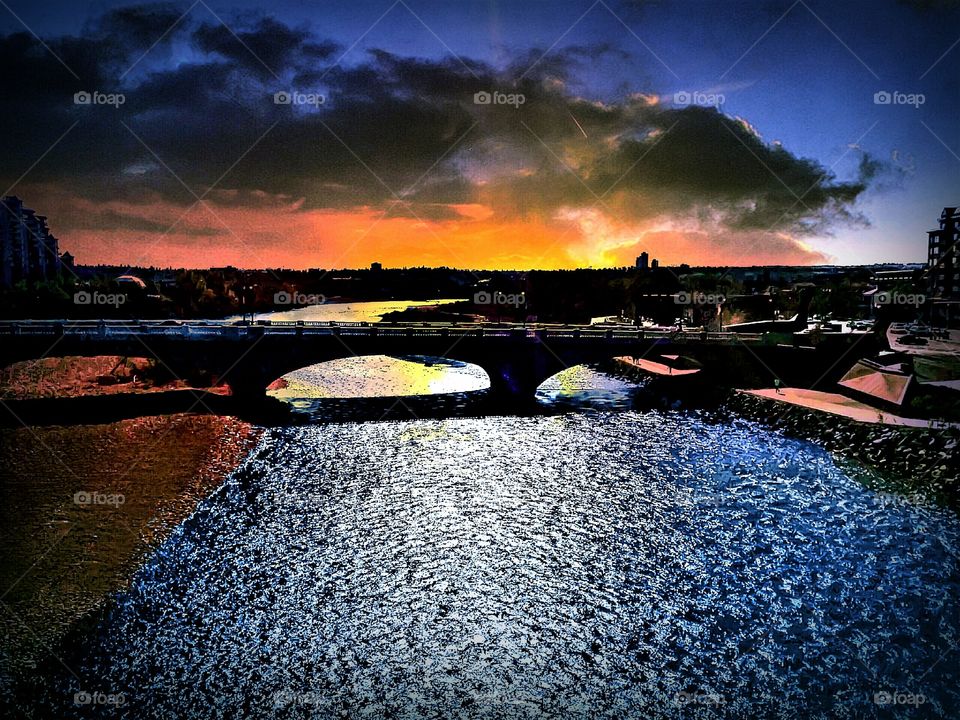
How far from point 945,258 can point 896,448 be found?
2602 inches

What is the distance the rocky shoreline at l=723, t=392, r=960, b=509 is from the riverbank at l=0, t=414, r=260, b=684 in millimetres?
39125

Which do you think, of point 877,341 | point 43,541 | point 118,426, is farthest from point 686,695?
point 877,341

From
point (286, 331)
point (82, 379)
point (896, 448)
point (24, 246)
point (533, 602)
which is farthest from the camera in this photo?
point (24, 246)

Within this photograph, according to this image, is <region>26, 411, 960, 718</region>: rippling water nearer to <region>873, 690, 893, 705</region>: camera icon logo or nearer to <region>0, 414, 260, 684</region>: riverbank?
<region>873, 690, 893, 705</region>: camera icon logo

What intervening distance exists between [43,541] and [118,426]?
73.3 feet

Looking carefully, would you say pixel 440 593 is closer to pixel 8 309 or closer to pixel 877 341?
pixel 877 341

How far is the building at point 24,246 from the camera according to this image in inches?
4911

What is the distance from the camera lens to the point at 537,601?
24.6 meters

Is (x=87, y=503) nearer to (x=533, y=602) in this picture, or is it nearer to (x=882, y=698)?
(x=533, y=602)

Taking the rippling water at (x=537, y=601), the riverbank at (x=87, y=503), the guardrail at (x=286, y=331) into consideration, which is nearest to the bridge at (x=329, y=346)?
the guardrail at (x=286, y=331)

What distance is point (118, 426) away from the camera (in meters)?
48.7

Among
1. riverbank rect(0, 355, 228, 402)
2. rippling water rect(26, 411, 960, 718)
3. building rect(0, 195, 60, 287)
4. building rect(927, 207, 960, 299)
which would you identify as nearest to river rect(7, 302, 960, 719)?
rippling water rect(26, 411, 960, 718)

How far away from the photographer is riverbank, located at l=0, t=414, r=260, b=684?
75.5 ft

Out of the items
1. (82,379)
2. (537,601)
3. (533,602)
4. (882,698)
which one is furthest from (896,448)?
(82,379)
